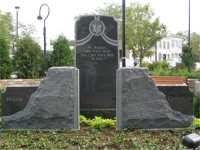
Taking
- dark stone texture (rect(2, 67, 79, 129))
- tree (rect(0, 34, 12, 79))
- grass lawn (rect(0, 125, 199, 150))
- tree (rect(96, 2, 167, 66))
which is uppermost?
tree (rect(96, 2, 167, 66))

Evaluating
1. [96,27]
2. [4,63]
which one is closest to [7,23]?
[4,63]

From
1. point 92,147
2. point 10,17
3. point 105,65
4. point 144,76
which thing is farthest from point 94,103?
point 10,17

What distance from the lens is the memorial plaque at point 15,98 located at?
6.41 meters

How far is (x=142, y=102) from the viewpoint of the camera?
→ 634 cm

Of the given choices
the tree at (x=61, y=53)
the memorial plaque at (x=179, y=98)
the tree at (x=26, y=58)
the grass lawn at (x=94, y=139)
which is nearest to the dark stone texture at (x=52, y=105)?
the grass lawn at (x=94, y=139)

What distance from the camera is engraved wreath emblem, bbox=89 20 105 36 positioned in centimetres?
759

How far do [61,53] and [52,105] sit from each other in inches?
372

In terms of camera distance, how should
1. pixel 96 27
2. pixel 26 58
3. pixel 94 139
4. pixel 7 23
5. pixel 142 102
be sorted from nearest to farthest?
pixel 94 139 < pixel 142 102 < pixel 96 27 < pixel 26 58 < pixel 7 23

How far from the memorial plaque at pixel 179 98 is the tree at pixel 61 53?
31.8ft

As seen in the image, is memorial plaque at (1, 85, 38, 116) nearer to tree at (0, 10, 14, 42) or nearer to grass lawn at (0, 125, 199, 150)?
grass lawn at (0, 125, 199, 150)

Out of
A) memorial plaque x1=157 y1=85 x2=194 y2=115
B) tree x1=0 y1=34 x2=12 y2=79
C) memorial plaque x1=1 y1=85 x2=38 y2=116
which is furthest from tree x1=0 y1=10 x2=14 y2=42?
memorial plaque x1=157 y1=85 x2=194 y2=115

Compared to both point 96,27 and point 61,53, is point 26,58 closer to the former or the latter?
point 61,53

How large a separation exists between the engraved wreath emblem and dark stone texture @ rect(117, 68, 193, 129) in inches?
65.7

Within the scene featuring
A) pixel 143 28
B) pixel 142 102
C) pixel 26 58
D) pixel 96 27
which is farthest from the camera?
pixel 143 28
